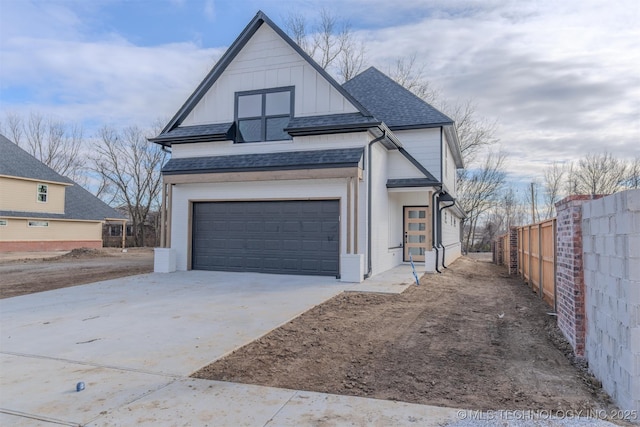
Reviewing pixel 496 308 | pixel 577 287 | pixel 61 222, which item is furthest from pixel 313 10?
pixel 577 287

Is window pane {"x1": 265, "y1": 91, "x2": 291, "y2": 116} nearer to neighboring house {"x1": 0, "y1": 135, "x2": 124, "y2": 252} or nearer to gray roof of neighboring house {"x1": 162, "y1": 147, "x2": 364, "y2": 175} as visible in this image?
gray roof of neighboring house {"x1": 162, "y1": 147, "x2": 364, "y2": 175}

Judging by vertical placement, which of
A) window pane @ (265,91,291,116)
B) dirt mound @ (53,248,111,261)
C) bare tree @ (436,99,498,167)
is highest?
bare tree @ (436,99,498,167)

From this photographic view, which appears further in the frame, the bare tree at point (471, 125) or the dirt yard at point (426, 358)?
the bare tree at point (471, 125)

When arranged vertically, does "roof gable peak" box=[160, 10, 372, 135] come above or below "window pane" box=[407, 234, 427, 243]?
above

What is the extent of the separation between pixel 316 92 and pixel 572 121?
1946 cm

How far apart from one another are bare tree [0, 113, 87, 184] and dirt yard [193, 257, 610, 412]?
43.2 metres

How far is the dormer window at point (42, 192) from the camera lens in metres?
28.5

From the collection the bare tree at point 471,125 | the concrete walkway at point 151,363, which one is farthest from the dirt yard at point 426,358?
the bare tree at point 471,125

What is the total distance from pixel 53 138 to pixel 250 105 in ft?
125

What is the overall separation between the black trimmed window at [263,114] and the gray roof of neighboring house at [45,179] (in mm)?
21921

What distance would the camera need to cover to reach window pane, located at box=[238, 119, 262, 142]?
42.6 ft

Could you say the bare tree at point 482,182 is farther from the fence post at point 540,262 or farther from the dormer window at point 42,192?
the dormer window at point 42,192

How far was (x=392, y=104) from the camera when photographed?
56.3 feet

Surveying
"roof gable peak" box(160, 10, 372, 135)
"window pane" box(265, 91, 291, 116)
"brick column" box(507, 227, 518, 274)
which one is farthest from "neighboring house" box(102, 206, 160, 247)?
"brick column" box(507, 227, 518, 274)
